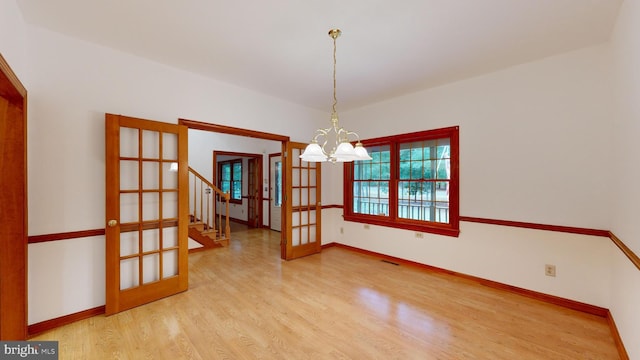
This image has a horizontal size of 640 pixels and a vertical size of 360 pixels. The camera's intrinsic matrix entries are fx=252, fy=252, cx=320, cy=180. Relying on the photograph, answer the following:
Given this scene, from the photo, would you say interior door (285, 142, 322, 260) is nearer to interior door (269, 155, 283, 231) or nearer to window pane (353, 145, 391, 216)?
window pane (353, 145, 391, 216)

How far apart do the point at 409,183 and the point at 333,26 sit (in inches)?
111

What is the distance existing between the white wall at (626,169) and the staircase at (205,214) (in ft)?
17.2

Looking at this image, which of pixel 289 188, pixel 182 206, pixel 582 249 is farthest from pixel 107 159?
pixel 582 249

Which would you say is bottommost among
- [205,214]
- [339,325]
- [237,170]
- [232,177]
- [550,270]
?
[339,325]

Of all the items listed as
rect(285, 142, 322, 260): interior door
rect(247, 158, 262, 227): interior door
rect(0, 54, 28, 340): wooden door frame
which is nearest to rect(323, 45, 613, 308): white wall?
rect(285, 142, 322, 260): interior door

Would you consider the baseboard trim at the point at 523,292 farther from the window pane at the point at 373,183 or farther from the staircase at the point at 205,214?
the staircase at the point at 205,214

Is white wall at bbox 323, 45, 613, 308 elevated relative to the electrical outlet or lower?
elevated

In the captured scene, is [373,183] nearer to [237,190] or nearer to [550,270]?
[550,270]

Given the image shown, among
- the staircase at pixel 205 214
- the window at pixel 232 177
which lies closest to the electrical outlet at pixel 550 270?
the staircase at pixel 205 214

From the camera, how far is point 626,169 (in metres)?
2.03

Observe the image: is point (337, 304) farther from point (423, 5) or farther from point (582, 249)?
point (423, 5)

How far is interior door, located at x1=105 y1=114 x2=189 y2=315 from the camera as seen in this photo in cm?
262

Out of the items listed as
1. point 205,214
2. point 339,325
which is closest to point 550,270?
point 339,325

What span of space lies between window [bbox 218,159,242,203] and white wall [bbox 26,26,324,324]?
219 inches
